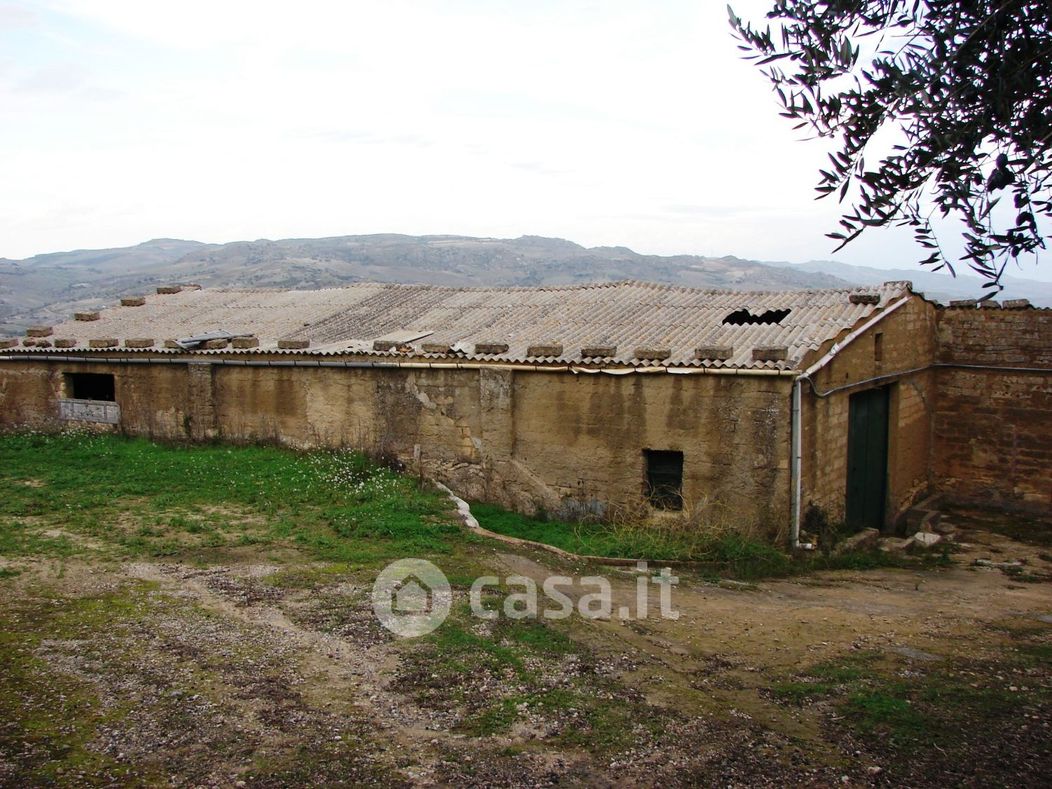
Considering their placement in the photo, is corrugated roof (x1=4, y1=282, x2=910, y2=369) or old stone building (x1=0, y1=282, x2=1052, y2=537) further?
corrugated roof (x1=4, y1=282, x2=910, y2=369)

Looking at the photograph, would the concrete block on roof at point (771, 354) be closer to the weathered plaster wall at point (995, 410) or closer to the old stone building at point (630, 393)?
the old stone building at point (630, 393)

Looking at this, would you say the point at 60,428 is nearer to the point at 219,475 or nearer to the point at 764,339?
the point at 219,475

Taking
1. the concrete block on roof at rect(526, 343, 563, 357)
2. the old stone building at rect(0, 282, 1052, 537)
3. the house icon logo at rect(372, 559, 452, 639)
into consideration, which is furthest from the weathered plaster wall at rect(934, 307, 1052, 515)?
the house icon logo at rect(372, 559, 452, 639)

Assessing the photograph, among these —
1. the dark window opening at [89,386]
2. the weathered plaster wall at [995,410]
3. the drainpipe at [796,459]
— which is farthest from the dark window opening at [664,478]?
the dark window opening at [89,386]

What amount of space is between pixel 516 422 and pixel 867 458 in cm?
601

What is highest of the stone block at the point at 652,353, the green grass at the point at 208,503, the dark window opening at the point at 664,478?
the stone block at the point at 652,353

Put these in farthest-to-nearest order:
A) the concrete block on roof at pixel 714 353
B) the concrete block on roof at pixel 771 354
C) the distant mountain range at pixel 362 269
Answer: the distant mountain range at pixel 362 269
the concrete block on roof at pixel 714 353
the concrete block on roof at pixel 771 354

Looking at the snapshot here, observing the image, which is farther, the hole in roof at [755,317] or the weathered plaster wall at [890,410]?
the hole in roof at [755,317]

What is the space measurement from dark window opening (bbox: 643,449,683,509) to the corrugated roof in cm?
144

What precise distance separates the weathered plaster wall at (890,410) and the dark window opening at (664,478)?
185 centimetres

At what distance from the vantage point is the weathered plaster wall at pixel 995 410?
1566 cm

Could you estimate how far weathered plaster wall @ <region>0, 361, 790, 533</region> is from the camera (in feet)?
40.3

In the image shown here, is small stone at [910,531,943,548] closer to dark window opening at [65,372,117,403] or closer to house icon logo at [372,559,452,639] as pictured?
house icon logo at [372,559,452,639]

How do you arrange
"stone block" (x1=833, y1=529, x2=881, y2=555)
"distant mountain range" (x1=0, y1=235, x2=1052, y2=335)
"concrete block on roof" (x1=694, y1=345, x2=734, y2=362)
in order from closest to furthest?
"concrete block on roof" (x1=694, y1=345, x2=734, y2=362) → "stone block" (x1=833, y1=529, x2=881, y2=555) → "distant mountain range" (x1=0, y1=235, x2=1052, y2=335)
